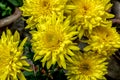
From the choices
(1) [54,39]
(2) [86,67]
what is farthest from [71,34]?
(2) [86,67]

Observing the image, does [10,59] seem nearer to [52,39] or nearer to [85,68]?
[52,39]

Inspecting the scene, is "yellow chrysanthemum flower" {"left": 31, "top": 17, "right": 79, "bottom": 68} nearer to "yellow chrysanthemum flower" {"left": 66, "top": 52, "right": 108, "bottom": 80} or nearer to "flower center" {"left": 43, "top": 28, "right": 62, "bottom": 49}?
"flower center" {"left": 43, "top": 28, "right": 62, "bottom": 49}

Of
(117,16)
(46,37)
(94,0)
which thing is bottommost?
(117,16)

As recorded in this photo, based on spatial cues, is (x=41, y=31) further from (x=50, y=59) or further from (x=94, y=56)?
(x=94, y=56)

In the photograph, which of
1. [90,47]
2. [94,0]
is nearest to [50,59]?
[90,47]

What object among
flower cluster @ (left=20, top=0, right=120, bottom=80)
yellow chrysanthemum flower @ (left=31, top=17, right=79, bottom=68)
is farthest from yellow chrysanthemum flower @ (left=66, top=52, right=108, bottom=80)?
yellow chrysanthemum flower @ (left=31, top=17, right=79, bottom=68)

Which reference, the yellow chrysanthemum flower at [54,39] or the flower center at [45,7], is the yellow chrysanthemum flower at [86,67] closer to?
the yellow chrysanthemum flower at [54,39]

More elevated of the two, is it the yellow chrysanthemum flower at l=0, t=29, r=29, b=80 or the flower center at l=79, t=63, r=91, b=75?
the yellow chrysanthemum flower at l=0, t=29, r=29, b=80
